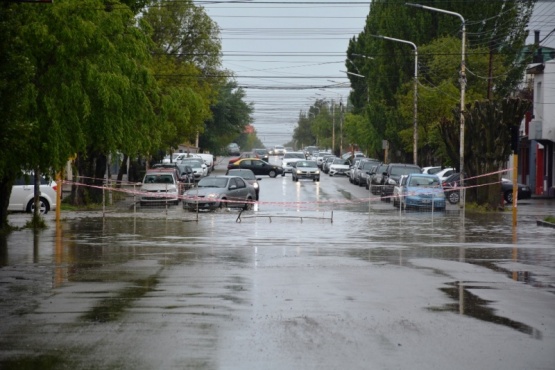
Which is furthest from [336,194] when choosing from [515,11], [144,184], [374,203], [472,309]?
[472,309]

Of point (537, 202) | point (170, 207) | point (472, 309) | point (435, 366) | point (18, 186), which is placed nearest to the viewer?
point (435, 366)

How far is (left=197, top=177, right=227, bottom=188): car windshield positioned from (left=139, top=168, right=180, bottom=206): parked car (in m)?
2.31

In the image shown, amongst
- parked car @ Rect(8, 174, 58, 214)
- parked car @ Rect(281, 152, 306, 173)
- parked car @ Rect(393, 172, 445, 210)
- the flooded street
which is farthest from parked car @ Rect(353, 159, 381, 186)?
the flooded street

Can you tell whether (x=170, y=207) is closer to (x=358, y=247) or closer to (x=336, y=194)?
(x=336, y=194)

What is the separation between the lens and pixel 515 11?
236 feet

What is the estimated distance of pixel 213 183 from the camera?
45094 mm

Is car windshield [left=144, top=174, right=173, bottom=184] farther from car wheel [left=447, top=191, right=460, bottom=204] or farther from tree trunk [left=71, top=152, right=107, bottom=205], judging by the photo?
car wheel [left=447, top=191, right=460, bottom=204]

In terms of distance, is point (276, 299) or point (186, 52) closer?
point (276, 299)

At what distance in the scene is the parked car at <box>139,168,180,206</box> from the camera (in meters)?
48.0

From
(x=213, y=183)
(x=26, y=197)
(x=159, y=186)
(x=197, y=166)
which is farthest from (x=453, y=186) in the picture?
(x=197, y=166)

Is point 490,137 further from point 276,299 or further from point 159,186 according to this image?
point 276,299

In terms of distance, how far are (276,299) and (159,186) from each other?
33.8 m

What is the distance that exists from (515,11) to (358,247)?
49.4 m

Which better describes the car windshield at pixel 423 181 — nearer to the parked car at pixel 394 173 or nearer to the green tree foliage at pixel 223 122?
the parked car at pixel 394 173
